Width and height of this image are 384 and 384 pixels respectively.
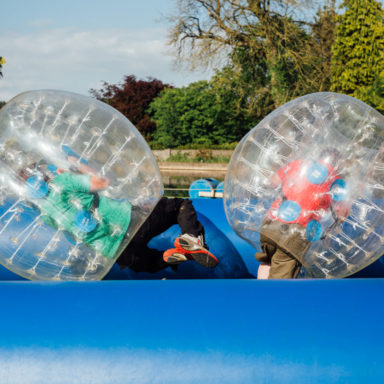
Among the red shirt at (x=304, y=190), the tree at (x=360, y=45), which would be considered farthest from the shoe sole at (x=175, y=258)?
the tree at (x=360, y=45)

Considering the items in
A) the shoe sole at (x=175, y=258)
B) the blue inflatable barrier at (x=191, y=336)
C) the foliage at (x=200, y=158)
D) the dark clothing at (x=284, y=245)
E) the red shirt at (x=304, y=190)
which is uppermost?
the red shirt at (x=304, y=190)

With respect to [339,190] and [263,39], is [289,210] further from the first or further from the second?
[263,39]

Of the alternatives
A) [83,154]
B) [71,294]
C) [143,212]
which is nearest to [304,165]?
[143,212]

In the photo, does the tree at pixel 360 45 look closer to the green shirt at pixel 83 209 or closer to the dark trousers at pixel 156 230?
the dark trousers at pixel 156 230

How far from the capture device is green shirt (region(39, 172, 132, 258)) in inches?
85.0

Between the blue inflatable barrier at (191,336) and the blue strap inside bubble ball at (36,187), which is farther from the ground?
the blue strap inside bubble ball at (36,187)

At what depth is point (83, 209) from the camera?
7.23ft

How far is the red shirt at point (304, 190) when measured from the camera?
2314mm

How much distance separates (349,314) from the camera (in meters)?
1.66

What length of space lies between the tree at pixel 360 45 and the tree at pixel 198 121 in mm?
6981

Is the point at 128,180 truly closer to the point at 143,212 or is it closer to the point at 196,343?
the point at 143,212

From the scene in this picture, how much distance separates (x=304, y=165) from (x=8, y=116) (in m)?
1.45

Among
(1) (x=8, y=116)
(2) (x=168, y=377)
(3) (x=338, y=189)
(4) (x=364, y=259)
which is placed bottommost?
(4) (x=364, y=259)

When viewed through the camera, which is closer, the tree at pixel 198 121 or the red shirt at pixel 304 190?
the red shirt at pixel 304 190
